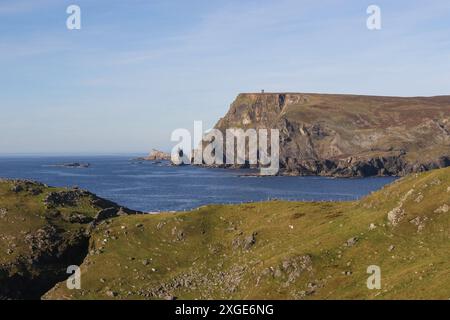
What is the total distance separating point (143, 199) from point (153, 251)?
11368 cm

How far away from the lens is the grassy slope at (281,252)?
206 feet

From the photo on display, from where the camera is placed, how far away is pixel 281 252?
248 ft

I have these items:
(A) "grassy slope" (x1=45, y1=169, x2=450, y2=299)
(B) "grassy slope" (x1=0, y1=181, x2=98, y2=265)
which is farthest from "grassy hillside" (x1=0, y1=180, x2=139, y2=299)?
(A) "grassy slope" (x1=45, y1=169, x2=450, y2=299)

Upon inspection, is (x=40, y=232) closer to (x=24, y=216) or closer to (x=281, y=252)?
(x=24, y=216)

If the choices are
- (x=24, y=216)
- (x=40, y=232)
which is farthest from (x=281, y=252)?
(x=24, y=216)

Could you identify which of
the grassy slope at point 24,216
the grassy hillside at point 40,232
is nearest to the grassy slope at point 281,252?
the grassy hillside at point 40,232

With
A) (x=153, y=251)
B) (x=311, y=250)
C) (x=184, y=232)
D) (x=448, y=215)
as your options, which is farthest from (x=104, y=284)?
(x=448, y=215)

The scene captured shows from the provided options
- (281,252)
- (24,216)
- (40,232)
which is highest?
(24,216)

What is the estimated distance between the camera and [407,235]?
68.6 metres

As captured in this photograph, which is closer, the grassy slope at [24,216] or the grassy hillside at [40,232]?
the grassy hillside at [40,232]

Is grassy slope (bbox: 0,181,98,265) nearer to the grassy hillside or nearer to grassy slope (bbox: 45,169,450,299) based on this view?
the grassy hillside

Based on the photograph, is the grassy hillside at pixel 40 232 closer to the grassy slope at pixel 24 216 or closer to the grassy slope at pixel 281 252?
the grassy slope at pixel 24 216

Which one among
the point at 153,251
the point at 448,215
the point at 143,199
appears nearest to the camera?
the point at 448,215
